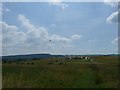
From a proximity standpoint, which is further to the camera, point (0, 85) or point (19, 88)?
point (0, 85)

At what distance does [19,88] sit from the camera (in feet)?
66.4

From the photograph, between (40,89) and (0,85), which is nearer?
(40,89)

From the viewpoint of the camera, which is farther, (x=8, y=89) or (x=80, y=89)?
(x=80, y=89)

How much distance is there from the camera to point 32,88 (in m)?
20.9

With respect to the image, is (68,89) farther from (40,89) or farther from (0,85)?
(0,85)

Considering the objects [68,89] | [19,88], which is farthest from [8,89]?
[68,89]

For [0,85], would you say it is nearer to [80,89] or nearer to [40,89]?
[40,89]

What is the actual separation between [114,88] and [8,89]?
6978mm

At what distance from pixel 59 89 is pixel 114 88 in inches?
144

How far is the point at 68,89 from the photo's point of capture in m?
21.6

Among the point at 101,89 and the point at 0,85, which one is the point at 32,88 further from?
the point at 101,89

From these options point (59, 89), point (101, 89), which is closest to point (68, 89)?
point (59, 89)

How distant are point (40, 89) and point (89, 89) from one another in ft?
10.4

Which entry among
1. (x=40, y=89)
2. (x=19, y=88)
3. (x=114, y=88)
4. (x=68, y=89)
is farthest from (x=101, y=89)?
(x=19, y=88)
